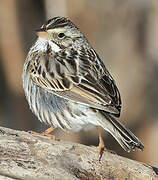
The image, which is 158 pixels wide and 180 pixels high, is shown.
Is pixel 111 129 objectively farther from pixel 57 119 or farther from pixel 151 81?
pixel 151 81

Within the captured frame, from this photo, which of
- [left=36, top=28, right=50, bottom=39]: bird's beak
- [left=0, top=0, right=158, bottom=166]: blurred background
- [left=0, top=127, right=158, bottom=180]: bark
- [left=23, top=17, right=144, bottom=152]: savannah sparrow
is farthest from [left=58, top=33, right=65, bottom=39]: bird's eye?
[left=0, top=0, right=158, bottom=166]: blurred background

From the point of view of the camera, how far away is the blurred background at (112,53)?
44.5 feet

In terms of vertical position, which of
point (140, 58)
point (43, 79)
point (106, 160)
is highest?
point (43, 79)

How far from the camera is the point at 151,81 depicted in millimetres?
13656

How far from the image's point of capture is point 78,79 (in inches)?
280

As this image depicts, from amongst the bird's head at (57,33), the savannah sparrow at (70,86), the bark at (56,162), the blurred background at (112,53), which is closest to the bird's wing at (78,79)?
the savannah sparrow at (70,86)

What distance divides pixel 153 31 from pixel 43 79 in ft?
21.8

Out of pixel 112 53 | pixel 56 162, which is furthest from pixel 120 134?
pixel 112 53

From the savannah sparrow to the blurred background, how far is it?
18.2 ft

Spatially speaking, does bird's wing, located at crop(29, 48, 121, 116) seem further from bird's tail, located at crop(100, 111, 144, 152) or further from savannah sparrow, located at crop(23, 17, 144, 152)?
bird's tail, located at crop(100, 111, 144, 152)

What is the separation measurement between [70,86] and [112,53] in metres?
7.39

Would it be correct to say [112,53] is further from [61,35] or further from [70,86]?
[70,86]

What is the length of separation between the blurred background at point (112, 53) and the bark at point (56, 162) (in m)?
6.43

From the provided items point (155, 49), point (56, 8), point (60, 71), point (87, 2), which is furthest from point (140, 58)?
point (60, 71)
